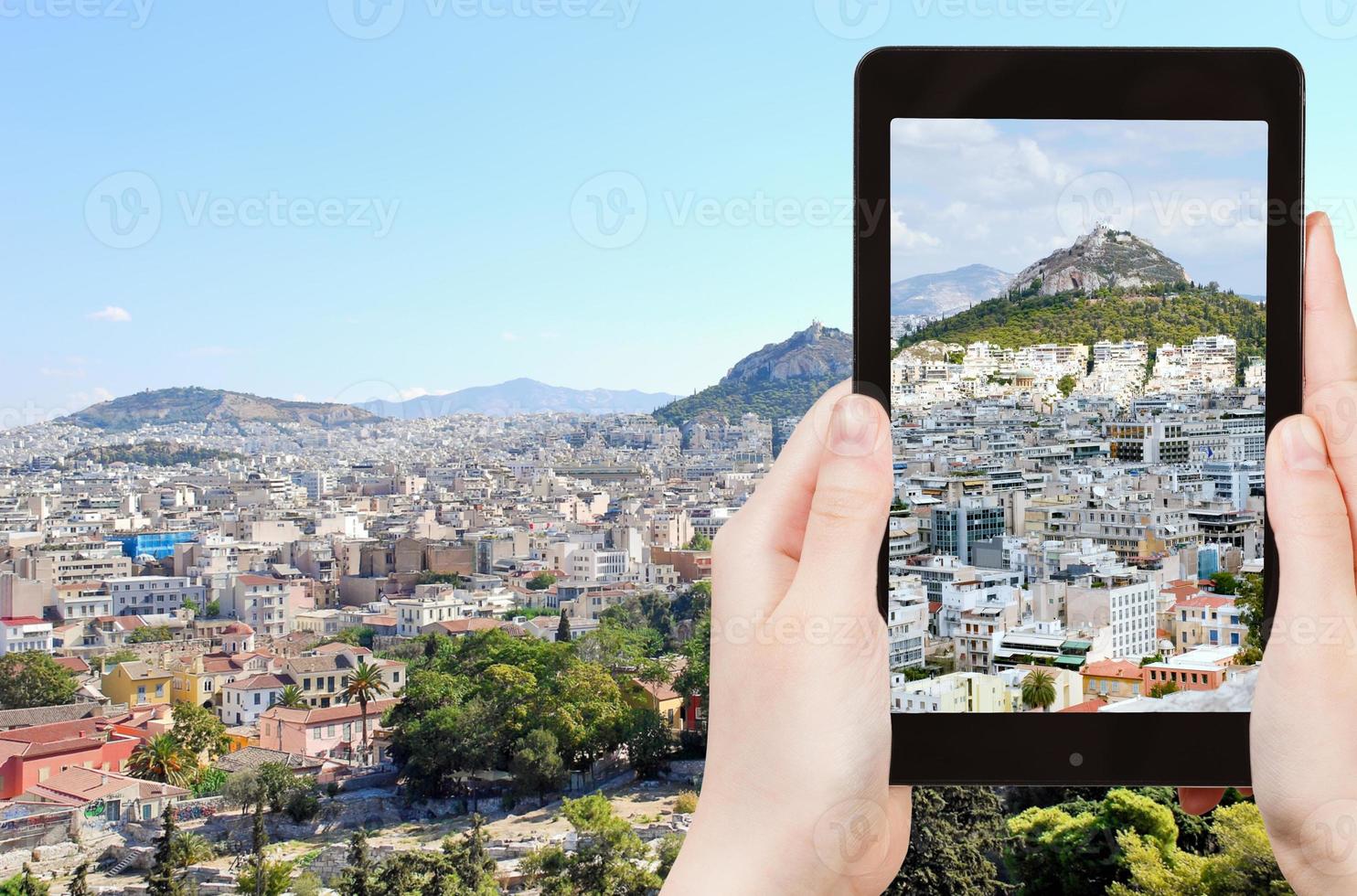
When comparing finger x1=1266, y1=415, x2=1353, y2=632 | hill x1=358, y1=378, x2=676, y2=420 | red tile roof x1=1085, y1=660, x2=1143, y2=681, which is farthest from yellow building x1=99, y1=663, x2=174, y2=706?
finger x1=1266, y1=415, x2=1353, y2=632

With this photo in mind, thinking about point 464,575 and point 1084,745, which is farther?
point 464,575

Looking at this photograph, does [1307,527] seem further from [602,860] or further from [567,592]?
[567,592]

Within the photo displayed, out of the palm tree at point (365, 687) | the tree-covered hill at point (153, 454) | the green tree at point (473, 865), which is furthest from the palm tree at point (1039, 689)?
the tree-covered hill at point (153, 454)

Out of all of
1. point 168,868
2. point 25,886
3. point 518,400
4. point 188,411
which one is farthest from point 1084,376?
point 518,400

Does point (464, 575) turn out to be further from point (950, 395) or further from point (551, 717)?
point (950, 395)

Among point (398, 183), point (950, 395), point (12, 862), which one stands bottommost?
point (12, 862)

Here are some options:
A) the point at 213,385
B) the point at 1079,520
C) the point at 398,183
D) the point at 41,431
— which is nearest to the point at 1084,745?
the point at 1079,520

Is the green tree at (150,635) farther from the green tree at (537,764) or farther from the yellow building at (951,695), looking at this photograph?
the yellow building at (951,695)
